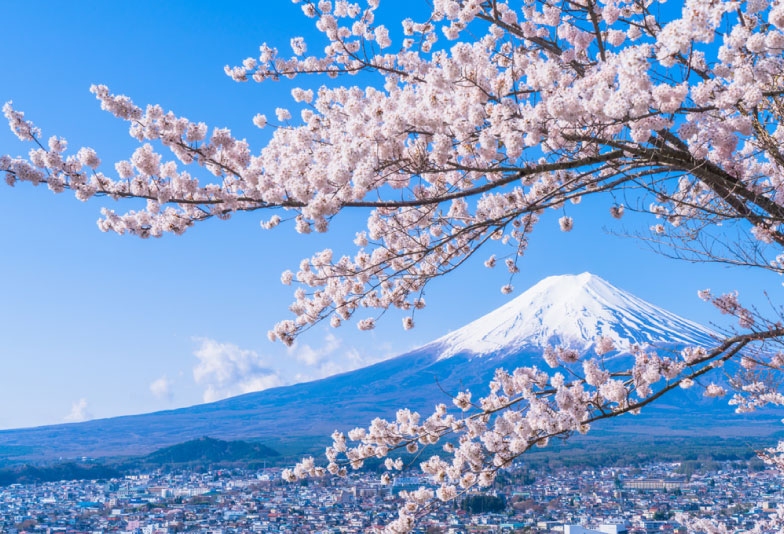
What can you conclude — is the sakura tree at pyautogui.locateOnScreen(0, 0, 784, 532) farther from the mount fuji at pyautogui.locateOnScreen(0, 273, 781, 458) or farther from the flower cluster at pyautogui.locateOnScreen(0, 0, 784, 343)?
the mount fuji at pyautogui.locateOnScreen(0, 273, 781, 458)

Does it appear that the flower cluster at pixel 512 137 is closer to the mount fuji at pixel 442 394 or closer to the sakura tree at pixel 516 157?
the sakura tree at pixel 516 157

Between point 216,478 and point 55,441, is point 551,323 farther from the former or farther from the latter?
point 55,441

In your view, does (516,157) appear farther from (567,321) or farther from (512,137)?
(567,321)

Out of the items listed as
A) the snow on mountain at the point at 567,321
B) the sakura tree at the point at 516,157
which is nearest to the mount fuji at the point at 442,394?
the snow on mountain at the point at 567,321

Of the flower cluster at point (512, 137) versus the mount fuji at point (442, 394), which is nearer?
the flower cluster at point (512, 137)

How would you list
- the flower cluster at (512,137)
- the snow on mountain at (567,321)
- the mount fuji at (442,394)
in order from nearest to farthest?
→ the flower cluster at (512,137)
the mount fuji at (442,394)
the snow on mountain at (567,321)

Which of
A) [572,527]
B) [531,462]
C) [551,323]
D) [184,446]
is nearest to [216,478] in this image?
[184,446]

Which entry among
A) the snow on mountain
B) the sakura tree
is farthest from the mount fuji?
the sakura tree
